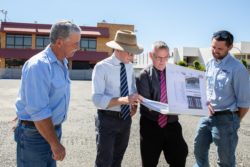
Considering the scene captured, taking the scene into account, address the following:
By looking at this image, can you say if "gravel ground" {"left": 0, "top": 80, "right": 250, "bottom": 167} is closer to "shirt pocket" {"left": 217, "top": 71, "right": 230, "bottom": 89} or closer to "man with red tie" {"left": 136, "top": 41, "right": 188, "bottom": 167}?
"man with red tie" {"left": 136, "top": 41, "right": 188, "bottom": 167}

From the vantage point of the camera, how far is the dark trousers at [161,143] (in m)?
4.22

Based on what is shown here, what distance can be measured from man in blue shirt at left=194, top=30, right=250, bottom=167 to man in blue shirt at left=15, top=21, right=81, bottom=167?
1.93 metres

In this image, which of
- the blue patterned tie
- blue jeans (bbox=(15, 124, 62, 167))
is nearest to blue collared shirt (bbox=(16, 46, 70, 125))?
blue jeans (bbox=(15, 124, 62, 167))

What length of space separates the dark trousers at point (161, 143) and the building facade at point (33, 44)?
1889 inches

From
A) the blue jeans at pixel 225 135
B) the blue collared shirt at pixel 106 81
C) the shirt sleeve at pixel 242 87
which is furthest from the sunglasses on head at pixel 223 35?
the blue collared shirt at pixel 106 81

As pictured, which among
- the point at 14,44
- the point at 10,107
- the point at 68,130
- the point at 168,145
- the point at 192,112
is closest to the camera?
the point at 192,112

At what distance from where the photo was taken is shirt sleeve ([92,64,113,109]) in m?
3.86

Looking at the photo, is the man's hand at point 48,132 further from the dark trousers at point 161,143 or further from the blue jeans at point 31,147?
the dark trousers at point 161,143

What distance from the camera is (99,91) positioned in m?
3.95

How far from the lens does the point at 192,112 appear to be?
152 inches

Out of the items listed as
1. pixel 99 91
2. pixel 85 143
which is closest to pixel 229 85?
pixel 99 91

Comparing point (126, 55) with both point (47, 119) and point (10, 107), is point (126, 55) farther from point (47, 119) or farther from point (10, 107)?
point (10, 107)

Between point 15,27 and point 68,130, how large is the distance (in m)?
46.6

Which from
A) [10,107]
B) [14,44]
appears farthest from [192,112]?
[14,44]
